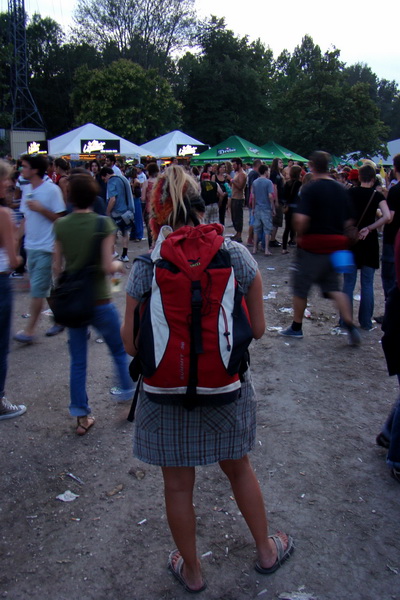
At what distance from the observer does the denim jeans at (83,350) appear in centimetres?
362

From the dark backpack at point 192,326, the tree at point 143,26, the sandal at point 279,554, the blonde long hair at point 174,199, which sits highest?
the tree at point 143,26

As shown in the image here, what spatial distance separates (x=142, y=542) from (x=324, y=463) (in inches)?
53.1

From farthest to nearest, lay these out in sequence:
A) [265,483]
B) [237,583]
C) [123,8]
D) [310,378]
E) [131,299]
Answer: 1. [123,8]
2. [310,378]
3. [265,483]
4. [237,583]
5. [131,299]

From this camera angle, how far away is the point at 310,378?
4.71m

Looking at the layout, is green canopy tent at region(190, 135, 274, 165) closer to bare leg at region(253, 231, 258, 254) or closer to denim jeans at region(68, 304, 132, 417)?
bare leg at region(253, 231, 258, 254)

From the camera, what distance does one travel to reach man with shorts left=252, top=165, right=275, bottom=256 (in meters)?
10.4

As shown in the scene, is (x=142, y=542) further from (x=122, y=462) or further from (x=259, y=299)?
(x=259, y=299)

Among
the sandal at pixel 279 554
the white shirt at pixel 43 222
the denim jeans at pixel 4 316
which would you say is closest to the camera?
the sandal at pixel 279 554

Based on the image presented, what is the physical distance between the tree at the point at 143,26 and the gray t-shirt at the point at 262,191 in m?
39.4

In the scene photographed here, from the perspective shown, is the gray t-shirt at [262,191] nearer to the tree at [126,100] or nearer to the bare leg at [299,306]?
the bare leg at [299,306]

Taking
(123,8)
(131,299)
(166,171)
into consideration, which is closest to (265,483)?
(131,299)

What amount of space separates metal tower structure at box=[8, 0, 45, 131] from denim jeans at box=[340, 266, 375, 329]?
142 ft

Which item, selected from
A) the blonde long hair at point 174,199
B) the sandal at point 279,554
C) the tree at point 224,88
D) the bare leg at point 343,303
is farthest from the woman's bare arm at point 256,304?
the tree at point 224,88

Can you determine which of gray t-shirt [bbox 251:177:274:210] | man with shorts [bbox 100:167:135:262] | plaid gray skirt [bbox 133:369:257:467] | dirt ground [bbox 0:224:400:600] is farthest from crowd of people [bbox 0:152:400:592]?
gray t-shirt [bbox 251:177:274:210]
